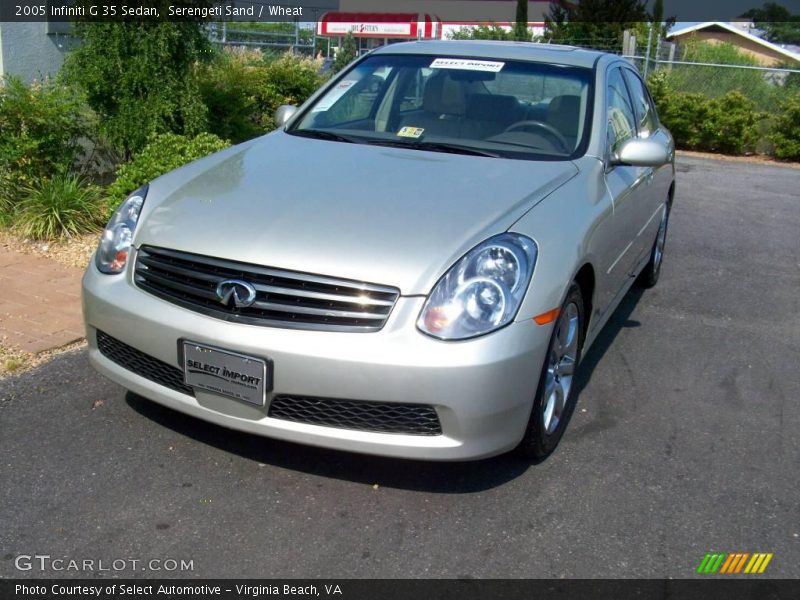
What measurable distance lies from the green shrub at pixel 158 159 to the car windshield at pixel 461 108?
1.93m

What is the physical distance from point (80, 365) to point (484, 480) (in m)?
2.25

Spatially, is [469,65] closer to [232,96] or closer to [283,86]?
[232,96]

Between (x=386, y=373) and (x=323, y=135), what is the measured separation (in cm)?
204

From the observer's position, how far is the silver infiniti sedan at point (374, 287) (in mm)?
2996

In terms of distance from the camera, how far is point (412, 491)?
3.38 m

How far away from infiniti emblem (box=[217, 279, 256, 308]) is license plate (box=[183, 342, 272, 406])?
184 mm

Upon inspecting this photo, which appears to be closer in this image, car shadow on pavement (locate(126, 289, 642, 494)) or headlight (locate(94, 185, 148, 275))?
car shadow on pavement (locate(126, 289, 642, 494))

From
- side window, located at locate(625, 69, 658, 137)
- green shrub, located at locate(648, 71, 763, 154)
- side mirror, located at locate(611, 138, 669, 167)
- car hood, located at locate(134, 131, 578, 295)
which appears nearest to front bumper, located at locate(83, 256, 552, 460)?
car hood, located at locate(134, 131, 578, 295)

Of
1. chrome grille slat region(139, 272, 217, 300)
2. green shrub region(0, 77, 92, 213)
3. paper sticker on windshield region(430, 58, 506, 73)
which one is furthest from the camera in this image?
green shrub region(0, 77, 92, 213)

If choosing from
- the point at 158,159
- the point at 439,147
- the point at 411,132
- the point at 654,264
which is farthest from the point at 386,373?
the point at 158,159

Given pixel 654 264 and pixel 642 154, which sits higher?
pixel 642 154

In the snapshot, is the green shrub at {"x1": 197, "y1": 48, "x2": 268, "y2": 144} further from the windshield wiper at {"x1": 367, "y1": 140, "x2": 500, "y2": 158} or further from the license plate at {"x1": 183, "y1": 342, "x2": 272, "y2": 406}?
the license plate at {"x1": 183, "y1": 342, "x2": 272, "y2": 406}

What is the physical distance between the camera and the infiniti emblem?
3.11 meters

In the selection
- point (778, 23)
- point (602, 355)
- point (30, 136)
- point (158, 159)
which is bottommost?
point (602, 355)
